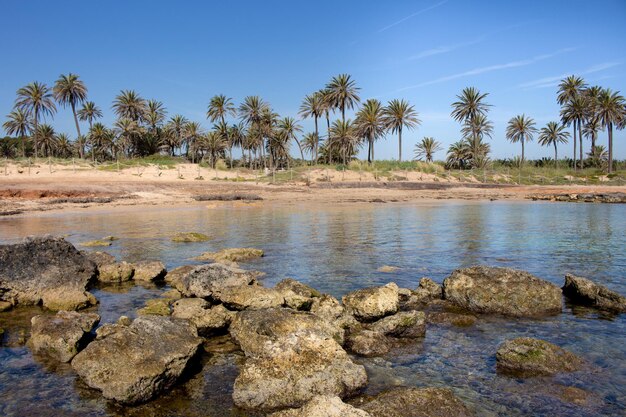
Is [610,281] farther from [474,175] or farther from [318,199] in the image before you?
[474,175]

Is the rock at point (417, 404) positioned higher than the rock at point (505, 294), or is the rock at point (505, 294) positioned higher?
the rock at point (505, 294)

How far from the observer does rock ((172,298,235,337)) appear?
288 inches

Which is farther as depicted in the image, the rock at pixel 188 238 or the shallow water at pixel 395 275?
the rock at pixel 188 238

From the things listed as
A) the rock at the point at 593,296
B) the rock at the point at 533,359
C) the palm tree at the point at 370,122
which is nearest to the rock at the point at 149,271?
the rock at the point at 533,359

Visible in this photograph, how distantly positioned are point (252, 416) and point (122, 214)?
25.4m

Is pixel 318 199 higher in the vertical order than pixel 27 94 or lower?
lower

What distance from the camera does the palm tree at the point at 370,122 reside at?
68.4 m

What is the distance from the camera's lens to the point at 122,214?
90.4 feet

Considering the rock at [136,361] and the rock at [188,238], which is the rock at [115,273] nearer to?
the rock at [136,361]

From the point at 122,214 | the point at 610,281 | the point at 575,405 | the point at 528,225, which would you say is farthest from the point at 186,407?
the point at 122,214

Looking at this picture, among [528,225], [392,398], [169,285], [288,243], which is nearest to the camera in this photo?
[392,398]

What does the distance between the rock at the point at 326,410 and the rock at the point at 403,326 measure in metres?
2.94

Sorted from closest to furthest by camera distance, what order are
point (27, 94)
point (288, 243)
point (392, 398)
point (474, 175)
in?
point (392, 398)
point (288, 243)
point (474, 175)
point (27, 94)

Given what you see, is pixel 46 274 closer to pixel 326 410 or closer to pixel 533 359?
pixel 326 410
